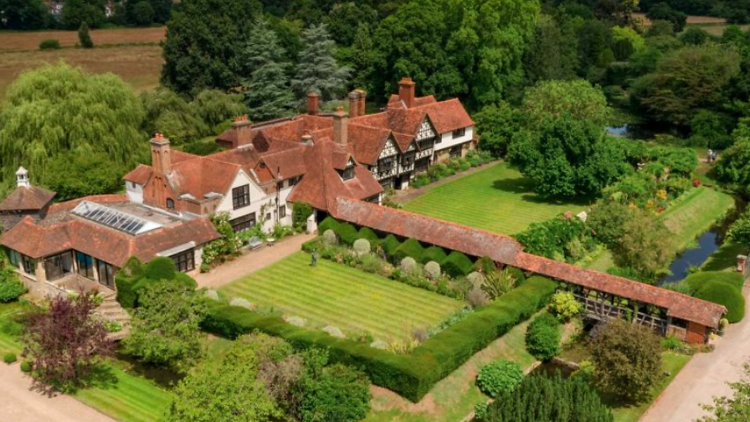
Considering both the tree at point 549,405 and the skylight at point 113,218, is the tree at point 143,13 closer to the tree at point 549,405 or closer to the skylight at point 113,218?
the skylight at point 113,218

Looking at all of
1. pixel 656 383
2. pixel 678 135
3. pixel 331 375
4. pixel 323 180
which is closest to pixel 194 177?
pixel 323 180

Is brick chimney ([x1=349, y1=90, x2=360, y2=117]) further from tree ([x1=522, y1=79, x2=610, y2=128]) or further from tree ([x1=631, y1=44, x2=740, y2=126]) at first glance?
tree ([x1=631, y1=44, x2=740, y2=126])

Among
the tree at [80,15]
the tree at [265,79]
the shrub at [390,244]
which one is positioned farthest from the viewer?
the tree at [80,15]

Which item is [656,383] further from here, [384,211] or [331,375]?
[384,211]

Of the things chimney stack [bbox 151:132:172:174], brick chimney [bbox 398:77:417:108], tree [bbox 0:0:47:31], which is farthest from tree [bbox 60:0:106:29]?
chimney stack [bbox 151:132:172:174]

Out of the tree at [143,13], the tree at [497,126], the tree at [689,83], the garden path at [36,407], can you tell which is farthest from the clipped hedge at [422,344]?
the tree at [143,13]
